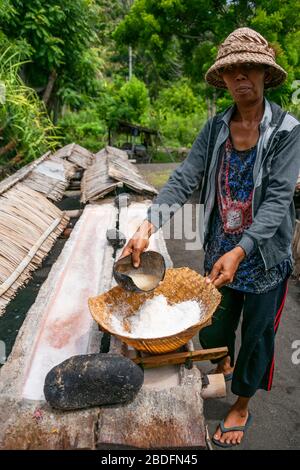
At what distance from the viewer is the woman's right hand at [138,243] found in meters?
2.22

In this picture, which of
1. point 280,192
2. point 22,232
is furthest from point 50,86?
point 280,192

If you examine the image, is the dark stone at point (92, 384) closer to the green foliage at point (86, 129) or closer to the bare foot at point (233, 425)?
the bare foot at point (233, 425)

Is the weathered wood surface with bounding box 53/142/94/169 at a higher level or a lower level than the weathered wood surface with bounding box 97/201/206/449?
lower

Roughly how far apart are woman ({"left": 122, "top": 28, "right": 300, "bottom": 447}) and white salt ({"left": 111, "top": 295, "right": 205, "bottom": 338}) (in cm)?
30

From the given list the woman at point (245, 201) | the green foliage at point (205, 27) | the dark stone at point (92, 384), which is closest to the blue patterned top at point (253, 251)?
the woman at point (245, 201)

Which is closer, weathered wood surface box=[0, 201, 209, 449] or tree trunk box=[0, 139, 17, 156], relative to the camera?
weathered wood surface box=[0, 201, 209, 449]

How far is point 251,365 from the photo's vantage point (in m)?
2.43

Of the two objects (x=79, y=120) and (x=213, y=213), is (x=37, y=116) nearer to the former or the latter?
(x=213, y=213)

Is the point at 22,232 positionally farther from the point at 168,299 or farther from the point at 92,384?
the point at 92,384

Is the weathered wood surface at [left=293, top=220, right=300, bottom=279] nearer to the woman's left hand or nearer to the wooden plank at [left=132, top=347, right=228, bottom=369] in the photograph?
the wooden plank at [left=132, top=347, right=228, bottom=369]

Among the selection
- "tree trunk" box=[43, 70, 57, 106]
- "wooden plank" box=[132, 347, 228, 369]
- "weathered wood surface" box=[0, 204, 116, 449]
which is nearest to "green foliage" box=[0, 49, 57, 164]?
"weathered wood surface" box=[0, 204, 116, 449]

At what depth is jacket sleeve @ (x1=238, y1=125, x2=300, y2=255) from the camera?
2.01 m

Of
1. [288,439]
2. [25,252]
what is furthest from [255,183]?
[25,252]
